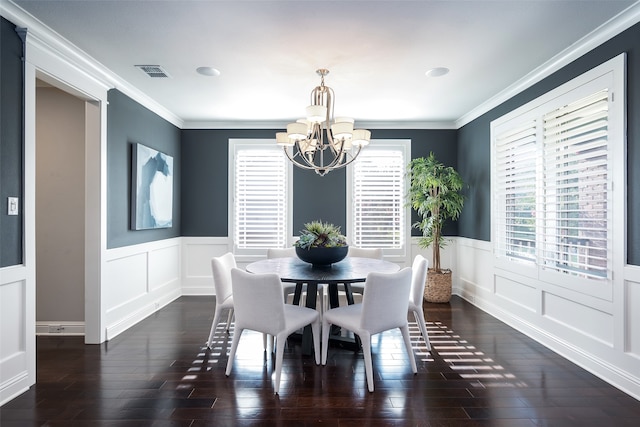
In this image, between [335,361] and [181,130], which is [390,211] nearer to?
[335,361]

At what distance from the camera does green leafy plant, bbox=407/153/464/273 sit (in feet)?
16.9

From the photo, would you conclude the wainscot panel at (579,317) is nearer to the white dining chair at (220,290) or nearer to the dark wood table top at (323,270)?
the dark wood table top at (323,270)

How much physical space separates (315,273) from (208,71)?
2.23m

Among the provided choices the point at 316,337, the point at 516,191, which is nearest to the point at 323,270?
the point at 316,337

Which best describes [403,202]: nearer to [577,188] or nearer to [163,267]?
[577,188]

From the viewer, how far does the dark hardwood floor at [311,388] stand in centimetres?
→ 231

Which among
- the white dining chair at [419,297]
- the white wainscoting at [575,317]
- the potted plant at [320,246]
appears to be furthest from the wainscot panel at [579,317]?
the potted plant at [320,246]

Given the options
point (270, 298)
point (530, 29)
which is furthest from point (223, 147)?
point (530, 29)

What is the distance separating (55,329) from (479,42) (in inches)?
191

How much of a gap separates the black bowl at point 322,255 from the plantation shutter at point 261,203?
2.32 m

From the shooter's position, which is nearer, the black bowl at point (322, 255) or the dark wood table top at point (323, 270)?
the dark wood table top at point (323, 270)

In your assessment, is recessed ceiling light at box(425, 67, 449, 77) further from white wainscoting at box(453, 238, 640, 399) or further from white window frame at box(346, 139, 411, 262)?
white wainscoting at box(453, 238, 640, 399)

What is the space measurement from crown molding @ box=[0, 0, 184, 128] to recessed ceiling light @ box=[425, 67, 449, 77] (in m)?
3.14

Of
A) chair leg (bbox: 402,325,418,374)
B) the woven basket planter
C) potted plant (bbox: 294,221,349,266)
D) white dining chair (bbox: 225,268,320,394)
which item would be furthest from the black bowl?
the woven basket planter
